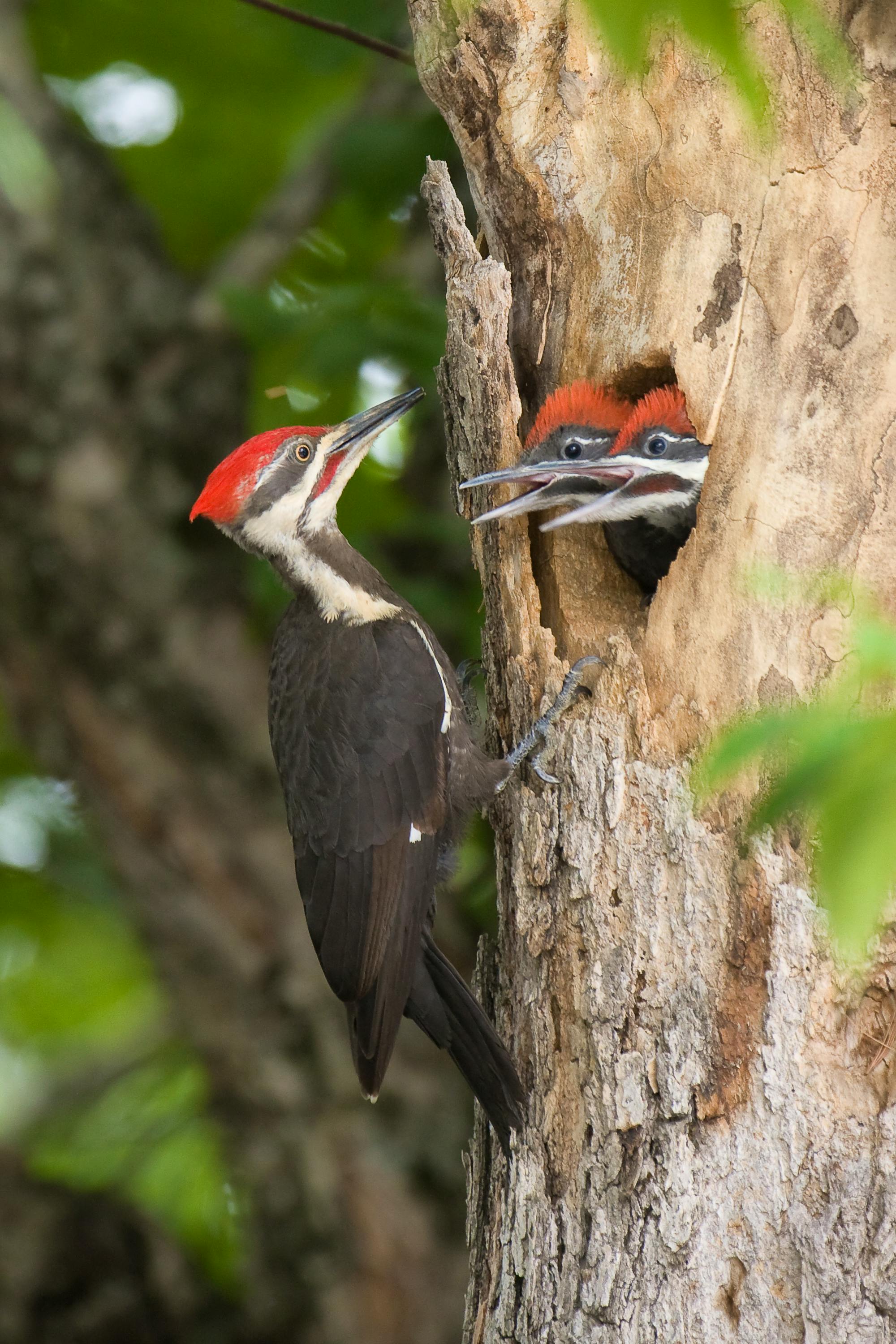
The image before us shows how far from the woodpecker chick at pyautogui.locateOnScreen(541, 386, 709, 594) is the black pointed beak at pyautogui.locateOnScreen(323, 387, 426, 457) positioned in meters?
0.66

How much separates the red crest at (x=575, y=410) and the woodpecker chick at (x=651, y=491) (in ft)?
0.18

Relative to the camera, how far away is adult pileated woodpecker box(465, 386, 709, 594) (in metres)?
2.64

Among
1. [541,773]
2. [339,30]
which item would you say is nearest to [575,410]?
[541,773]

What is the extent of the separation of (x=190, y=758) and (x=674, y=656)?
8.15 ft

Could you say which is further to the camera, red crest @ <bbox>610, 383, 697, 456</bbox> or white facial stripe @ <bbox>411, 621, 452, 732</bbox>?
white facial stripe @ <bbox>411, 621, 452, 732</bbox>

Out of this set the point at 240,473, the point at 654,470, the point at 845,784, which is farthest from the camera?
the point at 240,473

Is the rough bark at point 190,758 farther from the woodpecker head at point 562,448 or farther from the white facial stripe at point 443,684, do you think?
the woodpecker head at point 562,448

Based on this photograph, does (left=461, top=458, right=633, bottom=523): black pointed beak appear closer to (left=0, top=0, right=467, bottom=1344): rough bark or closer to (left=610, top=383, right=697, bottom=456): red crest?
(left=610, top=383, right=697, bottom=456): red crest

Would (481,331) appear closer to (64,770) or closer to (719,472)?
(719,472)

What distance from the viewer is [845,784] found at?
3.64 feet

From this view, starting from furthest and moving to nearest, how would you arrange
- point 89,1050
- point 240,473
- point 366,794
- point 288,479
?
point 89,1050 → point 288,479 → point 240,473 → point 366,794

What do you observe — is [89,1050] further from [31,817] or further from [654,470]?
[654,470]

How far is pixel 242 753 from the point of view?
4.56 meters

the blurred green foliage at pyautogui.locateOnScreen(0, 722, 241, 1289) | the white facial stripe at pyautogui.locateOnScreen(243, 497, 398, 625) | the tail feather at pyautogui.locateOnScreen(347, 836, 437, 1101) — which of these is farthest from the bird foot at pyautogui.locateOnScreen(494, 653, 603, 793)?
the blurred green foliage at pyautogui.locateOnScreen(0, 722, 241, 1289)
